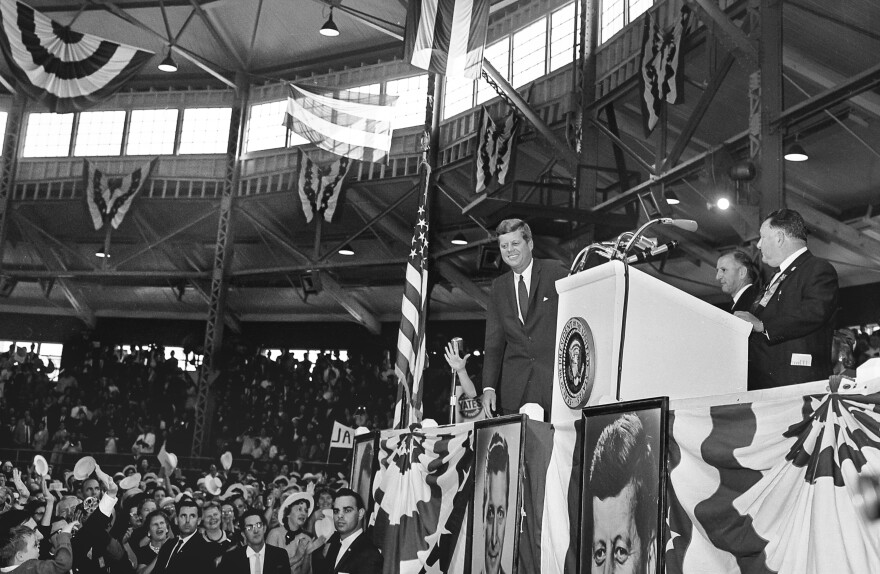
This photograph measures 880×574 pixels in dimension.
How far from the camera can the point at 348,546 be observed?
19.4 ft

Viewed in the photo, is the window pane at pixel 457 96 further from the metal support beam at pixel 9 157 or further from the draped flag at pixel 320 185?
the metal support beam at pixel 9 157

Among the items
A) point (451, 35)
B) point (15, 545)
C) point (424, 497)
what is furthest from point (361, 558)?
point (451, 35)

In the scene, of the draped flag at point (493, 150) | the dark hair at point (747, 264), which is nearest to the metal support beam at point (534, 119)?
the draped flag at point (493, 150)

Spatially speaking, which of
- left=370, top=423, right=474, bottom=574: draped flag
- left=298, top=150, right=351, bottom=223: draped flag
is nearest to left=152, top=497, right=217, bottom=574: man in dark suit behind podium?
left=370, top=423, right=474, bottom=574: draped flag

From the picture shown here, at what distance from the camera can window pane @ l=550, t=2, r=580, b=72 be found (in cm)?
1661

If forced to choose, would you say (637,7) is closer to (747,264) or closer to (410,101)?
(410,101)

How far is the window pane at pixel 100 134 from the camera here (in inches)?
939

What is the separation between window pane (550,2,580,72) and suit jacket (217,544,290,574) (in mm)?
11736

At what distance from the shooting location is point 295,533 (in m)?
9.09

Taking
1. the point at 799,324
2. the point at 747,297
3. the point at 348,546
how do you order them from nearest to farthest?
the point at 799,324
the point at 747,297
the point at 348,546

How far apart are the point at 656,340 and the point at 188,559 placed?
5656mm

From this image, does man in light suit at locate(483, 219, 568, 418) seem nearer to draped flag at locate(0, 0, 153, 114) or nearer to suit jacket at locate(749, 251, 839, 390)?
suit jacket at locate(749, 251, 839, 390)

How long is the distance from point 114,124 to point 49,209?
2.92 meters

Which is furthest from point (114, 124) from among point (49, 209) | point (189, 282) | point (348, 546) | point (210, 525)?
point (348, 546)
